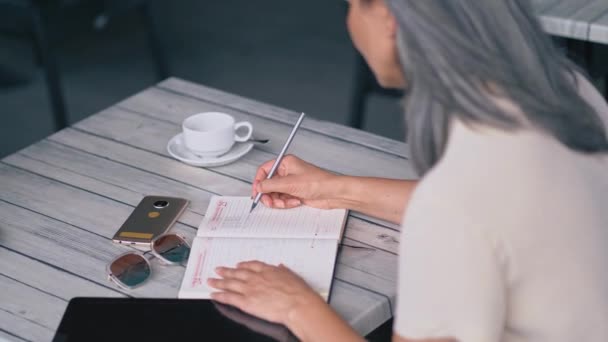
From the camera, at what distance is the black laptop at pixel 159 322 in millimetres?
1027

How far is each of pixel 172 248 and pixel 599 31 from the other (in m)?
1.17

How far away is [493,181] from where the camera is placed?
0.84m

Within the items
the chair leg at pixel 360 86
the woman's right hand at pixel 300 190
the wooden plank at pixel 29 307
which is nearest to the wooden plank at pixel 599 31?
the chair leg at pixel 360 86

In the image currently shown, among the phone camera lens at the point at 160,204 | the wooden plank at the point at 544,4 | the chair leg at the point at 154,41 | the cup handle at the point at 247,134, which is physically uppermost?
the phone camera lens at the point at 160,204

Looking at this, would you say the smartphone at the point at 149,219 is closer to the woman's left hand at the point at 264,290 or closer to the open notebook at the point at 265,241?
the open notebook at the point at 265,241

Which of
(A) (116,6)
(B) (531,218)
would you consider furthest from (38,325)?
(A) (116,6)

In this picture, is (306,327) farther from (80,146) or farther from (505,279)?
(80,146)

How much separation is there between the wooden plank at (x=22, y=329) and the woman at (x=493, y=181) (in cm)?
47

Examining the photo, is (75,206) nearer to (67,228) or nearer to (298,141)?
(67,228)

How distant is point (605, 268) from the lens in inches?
35.9

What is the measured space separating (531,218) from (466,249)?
0.08 metres

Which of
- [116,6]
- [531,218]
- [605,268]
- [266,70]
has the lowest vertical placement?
[266,70]

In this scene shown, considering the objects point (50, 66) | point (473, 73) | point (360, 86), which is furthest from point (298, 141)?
point (50, 66)

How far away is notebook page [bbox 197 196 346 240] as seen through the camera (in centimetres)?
123
